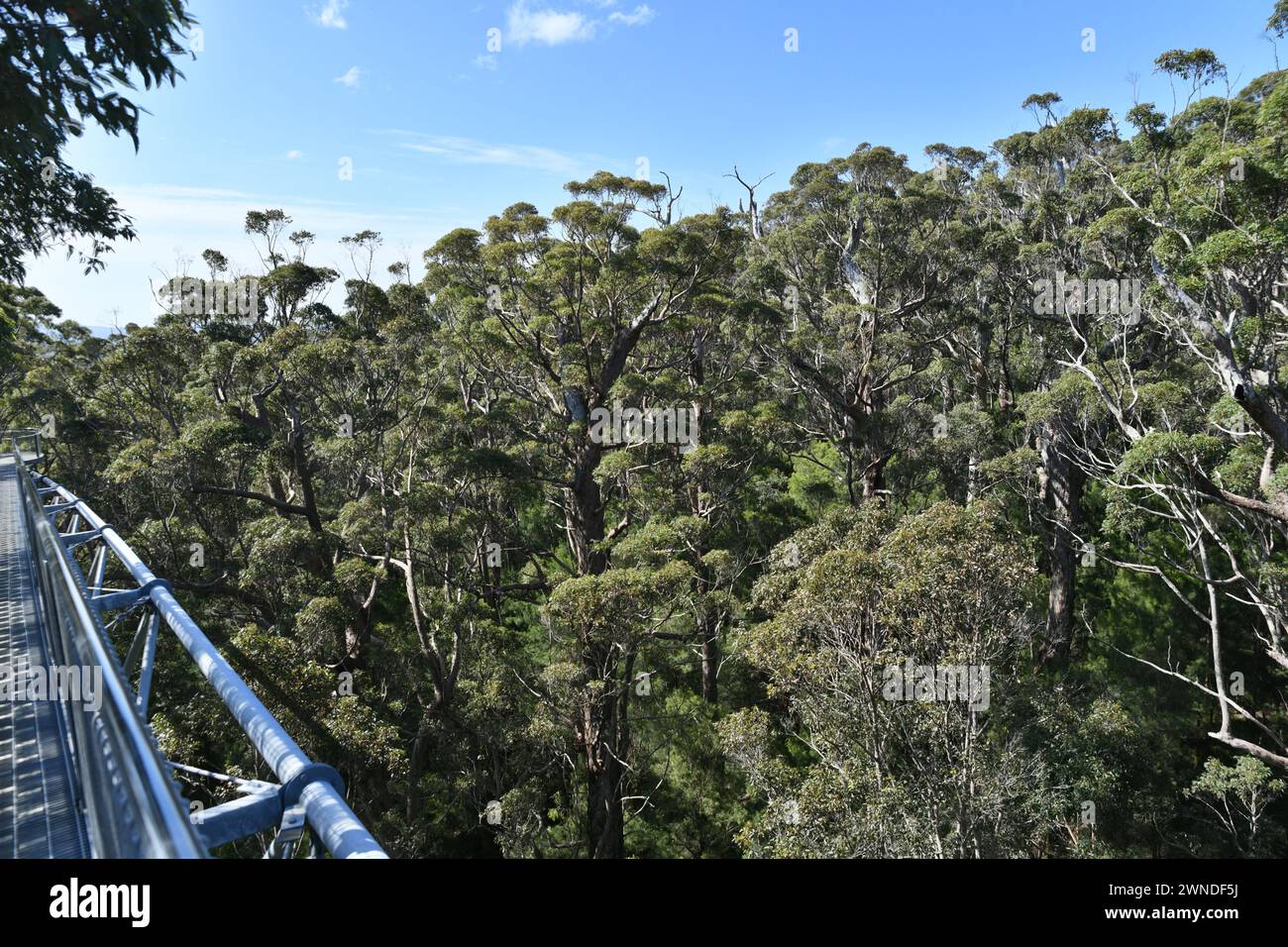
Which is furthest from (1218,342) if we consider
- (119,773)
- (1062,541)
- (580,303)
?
(119,773)

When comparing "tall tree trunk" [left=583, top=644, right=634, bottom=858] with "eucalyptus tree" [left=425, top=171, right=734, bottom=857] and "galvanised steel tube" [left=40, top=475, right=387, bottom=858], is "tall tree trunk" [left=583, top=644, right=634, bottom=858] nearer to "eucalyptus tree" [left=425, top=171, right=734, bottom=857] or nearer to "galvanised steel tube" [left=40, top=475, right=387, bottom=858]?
"eucalyptus tree" [left=425, top=171, right=734, bottom=857]

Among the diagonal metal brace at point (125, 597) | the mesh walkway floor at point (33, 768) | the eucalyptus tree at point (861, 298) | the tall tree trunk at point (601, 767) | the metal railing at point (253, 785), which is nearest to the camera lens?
the metal railing at point (253, 785)

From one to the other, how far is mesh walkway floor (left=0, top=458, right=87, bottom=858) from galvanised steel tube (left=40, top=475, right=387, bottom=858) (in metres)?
0.63

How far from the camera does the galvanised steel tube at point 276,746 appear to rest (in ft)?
4.57

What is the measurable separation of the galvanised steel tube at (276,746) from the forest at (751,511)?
440cm

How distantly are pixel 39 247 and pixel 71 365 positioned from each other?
14852 millimetres

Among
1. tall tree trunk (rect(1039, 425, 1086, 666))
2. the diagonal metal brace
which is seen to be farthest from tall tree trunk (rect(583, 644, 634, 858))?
tall tree trunk (rect(1039, 425, 1086, 666))

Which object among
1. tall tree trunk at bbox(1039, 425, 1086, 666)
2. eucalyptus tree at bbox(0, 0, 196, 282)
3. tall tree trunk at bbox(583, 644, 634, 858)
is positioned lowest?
tall tree trunk at bbox(583, 644, 634, 858)

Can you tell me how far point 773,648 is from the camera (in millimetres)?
8484

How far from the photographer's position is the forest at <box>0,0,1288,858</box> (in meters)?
8.02

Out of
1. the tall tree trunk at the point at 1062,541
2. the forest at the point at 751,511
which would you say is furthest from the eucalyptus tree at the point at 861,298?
the tall tree trunk at the point at 1062,541

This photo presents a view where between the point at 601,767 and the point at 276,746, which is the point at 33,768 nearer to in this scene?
the point at 276,746

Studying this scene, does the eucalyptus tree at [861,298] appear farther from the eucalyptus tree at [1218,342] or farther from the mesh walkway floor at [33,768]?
the mesh walkway floor at [33,768]

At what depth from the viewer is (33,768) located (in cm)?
256
